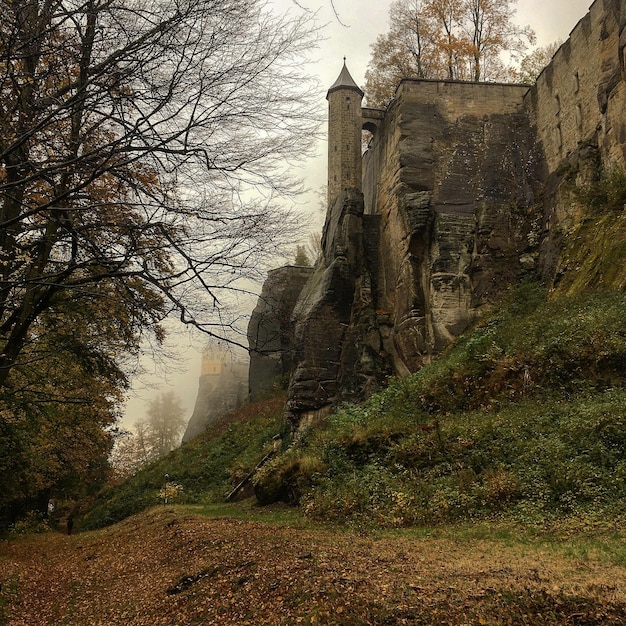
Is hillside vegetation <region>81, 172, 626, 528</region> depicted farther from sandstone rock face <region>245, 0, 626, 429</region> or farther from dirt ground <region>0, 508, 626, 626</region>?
sandstone rock face <region>245, 0, 626, 429</region>

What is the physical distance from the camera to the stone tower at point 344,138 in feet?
89.2

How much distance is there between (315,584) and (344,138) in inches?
985

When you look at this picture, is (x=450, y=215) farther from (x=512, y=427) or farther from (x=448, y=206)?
(x=512, y=427)

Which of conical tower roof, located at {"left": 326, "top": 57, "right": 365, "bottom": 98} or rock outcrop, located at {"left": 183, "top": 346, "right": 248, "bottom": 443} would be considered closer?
conical tower roof, located at {"left": 326, "top": 57, "right": 365, "bottom": 98}

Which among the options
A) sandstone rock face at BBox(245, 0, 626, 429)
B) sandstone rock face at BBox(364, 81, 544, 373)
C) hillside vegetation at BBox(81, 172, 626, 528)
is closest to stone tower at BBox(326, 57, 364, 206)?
sandstone rock face at BBox(364, 81, 544, 373)

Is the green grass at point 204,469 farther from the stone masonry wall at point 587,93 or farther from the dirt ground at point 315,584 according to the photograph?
the stone masonry wall at point 587,93

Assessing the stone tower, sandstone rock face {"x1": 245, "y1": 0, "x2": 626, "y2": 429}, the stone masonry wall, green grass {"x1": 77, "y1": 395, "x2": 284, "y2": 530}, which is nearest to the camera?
the stone masonry wall

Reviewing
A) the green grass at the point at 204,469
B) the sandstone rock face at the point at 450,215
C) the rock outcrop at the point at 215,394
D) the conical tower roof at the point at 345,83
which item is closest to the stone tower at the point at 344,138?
the conical tower roof at the point at 345,83

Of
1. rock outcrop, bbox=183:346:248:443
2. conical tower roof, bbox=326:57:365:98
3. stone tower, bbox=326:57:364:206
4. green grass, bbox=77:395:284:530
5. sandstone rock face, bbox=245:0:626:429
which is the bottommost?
green grass, bbox=77:395:284:530

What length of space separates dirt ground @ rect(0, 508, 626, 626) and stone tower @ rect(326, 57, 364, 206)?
2087 cm

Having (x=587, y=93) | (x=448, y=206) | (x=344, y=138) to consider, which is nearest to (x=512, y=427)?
(x=448, y=206)

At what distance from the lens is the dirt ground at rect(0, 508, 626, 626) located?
4.20m

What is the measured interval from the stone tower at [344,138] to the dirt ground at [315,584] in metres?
20.9

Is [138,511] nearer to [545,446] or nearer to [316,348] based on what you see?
[316,348]
